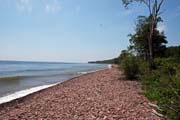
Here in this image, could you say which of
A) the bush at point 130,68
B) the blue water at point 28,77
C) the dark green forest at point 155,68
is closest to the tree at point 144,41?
the dark green forest at point 155,68

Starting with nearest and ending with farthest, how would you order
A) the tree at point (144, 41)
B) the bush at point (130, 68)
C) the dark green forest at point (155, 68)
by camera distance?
1. the dark green forest at point (155, 68)
2. the bush at point (130, 68)
3. the tree at point (144, 41)

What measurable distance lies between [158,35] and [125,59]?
91.6 feet

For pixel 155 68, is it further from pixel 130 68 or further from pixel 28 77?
pixel 28 77

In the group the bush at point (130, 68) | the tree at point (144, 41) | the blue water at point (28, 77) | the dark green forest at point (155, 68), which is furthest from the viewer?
the tree at point (144, 41)

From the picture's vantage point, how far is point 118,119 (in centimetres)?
700

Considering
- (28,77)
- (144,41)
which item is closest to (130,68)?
(28,77)

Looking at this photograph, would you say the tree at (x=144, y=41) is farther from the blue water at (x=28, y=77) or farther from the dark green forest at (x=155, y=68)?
the blue water at (x=28, y=77)

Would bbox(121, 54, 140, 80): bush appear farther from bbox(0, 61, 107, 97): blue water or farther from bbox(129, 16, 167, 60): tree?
bbox(129, 16, 167, 60): tree

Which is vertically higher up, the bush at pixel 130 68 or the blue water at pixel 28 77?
the bush at pixel 130 68

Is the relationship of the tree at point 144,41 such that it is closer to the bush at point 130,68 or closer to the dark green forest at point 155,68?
the dark green forest at point 155,68

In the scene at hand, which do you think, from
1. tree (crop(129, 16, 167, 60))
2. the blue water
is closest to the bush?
the blue water

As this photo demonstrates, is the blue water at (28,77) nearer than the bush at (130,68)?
Yes

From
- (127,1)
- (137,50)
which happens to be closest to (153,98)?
(127,1)

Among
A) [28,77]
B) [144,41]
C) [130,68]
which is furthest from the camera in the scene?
[144,41]
